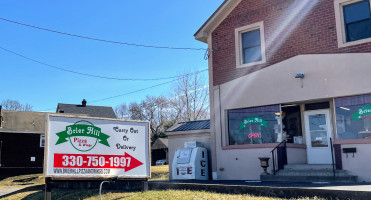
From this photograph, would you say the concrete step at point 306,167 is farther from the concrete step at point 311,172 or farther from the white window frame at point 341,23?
the white window frame at point 341,23

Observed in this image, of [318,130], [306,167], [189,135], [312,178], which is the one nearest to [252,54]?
[318,130]

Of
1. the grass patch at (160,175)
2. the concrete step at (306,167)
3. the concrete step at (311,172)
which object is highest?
the concrete step at (306,167)

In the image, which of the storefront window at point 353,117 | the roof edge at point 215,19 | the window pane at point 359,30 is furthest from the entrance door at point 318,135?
the roof edge at point 215,19

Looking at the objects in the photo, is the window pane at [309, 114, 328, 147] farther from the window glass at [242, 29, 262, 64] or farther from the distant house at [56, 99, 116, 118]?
the distant house at [56, 99, 116, 118]

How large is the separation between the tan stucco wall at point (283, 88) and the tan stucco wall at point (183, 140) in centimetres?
82

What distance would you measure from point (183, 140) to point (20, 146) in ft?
84.8

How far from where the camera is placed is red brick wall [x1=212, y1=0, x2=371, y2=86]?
13.0 m

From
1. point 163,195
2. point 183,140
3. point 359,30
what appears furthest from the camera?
point 183,140

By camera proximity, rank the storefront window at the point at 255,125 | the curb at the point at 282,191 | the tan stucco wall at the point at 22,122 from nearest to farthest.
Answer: the curb at the point at 282,191 → the storefront window at the point at 255,125 → the tan stucco wall at the point at 22,122

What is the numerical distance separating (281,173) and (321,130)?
2.32 m

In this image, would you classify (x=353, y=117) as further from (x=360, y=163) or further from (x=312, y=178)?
(x=312, y=178)

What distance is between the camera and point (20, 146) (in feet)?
121

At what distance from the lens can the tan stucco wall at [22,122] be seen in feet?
122

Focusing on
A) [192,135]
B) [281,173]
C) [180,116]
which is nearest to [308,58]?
[281,173]
